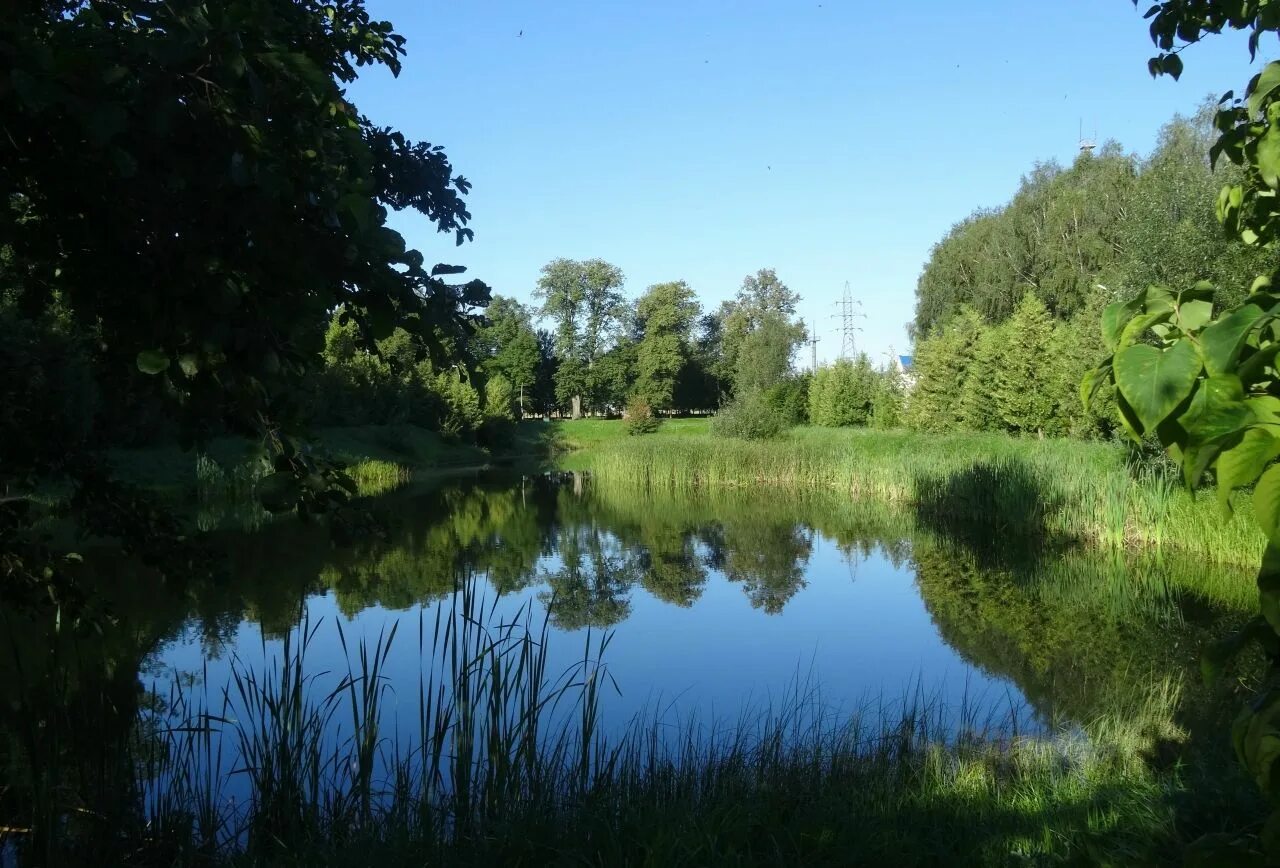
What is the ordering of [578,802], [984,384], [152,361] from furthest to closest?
[984,384] → [578,802] → [152,361]

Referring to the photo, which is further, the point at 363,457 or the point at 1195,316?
the point at 363,457

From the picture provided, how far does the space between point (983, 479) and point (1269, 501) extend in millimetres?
16357

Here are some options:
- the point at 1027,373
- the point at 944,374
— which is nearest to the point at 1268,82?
the point at 1027,373

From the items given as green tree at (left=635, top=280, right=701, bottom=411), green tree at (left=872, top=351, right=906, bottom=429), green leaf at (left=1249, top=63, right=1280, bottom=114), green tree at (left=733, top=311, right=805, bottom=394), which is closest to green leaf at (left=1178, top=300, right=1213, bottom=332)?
green leaf at (left=1249, top=63, right=1280, bottom=114)

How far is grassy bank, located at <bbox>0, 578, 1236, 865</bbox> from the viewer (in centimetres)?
334

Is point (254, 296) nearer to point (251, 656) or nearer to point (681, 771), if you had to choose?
point (681, 771)

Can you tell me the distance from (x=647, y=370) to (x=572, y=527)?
34.1m

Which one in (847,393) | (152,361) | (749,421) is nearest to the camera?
(152,361)

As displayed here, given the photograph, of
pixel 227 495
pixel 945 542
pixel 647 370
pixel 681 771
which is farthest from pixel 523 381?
pixel 681 771

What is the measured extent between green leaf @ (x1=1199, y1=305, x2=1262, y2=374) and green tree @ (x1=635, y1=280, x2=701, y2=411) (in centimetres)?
4803

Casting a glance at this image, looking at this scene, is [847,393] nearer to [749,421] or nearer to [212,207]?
Result: [749,421]

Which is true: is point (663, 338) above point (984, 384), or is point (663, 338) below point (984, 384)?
above

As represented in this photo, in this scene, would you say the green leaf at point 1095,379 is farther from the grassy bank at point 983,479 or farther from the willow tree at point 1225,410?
the grassy bank at point 983,479

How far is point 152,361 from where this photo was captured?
1908 millimetres
